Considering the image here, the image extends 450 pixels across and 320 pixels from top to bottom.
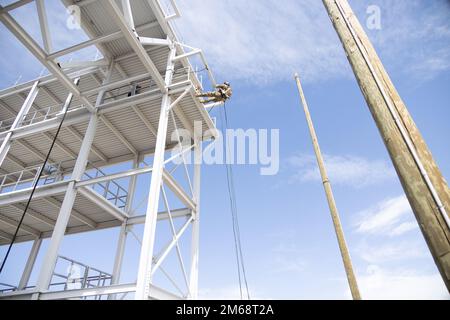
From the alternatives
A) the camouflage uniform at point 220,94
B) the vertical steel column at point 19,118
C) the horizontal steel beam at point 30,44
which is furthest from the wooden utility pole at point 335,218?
the vertical steel column at point 19,118

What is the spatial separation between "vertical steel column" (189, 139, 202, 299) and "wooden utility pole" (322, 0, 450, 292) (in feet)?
34.4

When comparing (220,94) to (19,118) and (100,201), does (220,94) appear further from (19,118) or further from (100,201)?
(19,118)

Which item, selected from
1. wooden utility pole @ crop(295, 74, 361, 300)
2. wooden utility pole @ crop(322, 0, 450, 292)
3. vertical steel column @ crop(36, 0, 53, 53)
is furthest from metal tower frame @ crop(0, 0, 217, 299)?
wooden utility pole @ crop(322, 0, 450, 292)

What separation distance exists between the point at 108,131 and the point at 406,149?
14.9 meters

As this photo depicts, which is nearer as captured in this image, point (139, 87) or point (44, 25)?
point (44, 25)

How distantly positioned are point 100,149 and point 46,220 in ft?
16.5

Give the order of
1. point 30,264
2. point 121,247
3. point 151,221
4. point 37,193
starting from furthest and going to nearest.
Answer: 1. point 30,264
2. point 121,247
3. point 37,193
4. point 151,221

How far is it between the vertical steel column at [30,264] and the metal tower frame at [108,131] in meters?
0.05

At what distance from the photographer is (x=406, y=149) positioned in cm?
229

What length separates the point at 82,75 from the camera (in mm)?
15242

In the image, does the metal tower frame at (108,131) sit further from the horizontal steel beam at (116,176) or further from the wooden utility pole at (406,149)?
the wooden utility pole at (406,149)

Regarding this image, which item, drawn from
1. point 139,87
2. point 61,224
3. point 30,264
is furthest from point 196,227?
point 30,264

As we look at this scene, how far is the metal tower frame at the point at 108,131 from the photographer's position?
9641mm
